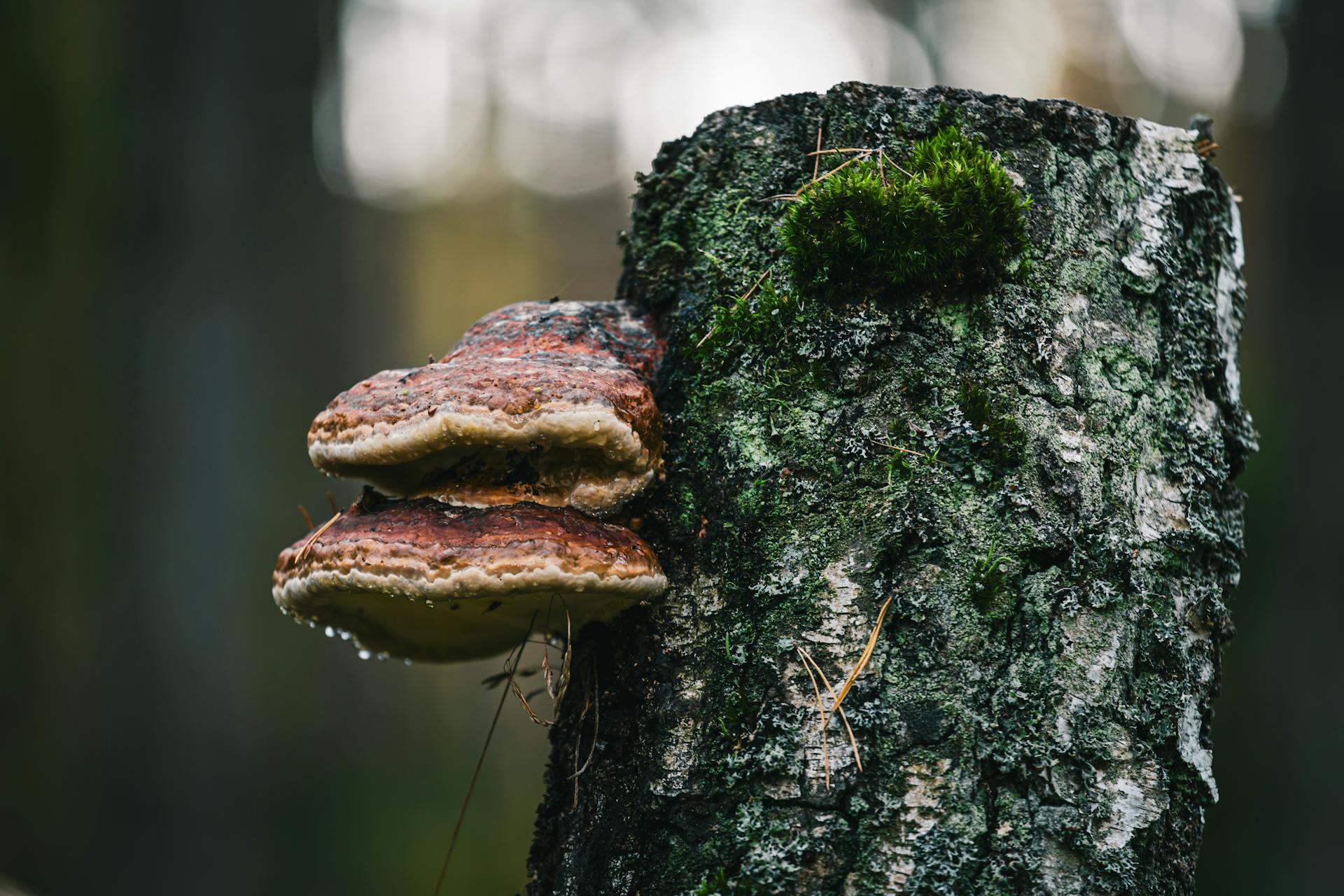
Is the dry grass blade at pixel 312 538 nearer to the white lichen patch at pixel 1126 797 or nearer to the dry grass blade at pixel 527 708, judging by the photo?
the dry grass blade at pixel 527 708

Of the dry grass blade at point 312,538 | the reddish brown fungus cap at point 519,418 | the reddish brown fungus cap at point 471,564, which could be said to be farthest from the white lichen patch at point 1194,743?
the dry grass blade at point 312,538

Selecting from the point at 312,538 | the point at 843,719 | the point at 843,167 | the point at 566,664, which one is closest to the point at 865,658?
the point at 843,719

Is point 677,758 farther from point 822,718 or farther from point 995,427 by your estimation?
point 995,427

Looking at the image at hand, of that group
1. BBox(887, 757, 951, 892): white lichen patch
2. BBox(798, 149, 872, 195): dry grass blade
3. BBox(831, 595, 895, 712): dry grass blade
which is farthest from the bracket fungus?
BBox(887, 757, 951, 892): white lichen patch

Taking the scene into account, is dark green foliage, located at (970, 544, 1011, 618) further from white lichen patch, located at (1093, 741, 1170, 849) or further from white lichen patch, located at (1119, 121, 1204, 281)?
white lichen patch, located at (1119, 121, 1204, 281)

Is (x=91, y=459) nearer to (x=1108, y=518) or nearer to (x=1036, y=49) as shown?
(x=1108, y=518)
